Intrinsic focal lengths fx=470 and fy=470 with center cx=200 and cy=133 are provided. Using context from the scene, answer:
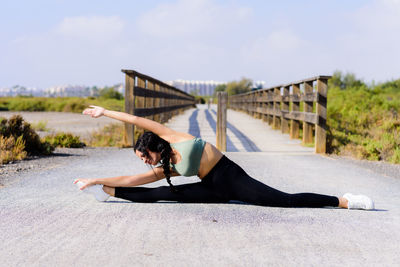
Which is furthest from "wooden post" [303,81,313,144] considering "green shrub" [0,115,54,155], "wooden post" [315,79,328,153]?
"green shrub" [0,115,54,155]

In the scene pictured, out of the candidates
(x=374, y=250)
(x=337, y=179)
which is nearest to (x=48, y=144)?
(x=337, y=179)

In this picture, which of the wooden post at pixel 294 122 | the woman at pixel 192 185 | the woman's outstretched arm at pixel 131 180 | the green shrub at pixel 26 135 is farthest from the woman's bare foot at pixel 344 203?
the wooden post at pixel 294 122

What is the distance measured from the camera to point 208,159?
4355mm

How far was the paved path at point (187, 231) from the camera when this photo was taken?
10.1ft

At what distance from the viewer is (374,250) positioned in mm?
3322

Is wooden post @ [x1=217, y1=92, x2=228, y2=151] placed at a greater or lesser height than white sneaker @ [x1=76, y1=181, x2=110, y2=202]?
greater

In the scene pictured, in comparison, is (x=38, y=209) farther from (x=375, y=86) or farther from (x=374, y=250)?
(x=375, y=86)

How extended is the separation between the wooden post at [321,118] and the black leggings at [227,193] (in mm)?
4991

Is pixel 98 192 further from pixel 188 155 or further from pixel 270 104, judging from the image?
pixel 270 104

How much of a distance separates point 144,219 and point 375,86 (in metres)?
22.7

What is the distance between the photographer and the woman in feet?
13.5

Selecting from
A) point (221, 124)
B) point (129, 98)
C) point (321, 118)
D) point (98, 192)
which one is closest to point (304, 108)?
point (321, 118)

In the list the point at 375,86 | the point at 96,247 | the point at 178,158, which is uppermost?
the point at 375,86

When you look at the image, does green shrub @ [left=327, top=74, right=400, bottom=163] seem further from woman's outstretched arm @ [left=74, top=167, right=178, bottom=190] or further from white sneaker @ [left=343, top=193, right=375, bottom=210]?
woman's outstretched arm @ [left=74, top=167, right=178, bottom=190]
